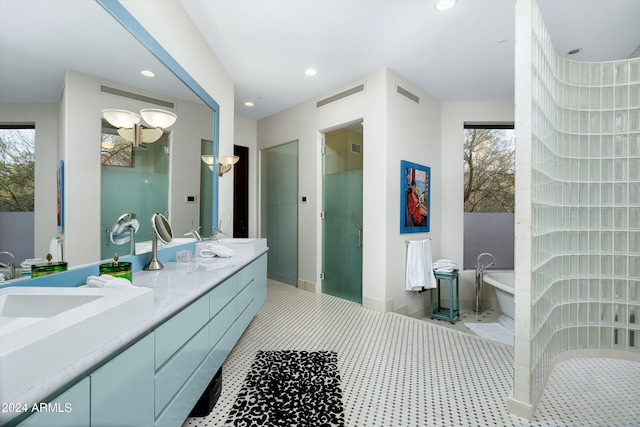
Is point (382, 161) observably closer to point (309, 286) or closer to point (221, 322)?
point (309, 286)

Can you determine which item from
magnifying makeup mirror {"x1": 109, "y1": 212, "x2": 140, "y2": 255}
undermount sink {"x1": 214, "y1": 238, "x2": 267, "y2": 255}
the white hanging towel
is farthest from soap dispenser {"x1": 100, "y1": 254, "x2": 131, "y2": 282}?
the white hanging towel

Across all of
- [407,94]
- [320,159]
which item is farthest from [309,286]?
[407,94]

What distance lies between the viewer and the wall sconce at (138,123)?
1655mm

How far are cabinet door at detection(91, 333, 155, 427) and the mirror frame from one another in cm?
165

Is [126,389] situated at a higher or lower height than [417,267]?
higher

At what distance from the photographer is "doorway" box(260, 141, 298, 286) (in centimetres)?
466

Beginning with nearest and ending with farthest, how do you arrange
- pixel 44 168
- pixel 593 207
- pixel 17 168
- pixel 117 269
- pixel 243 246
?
pixel 17 168 → pixel 44 168 → pixel 117 269 → pixel 593 207 → pixel 243 246

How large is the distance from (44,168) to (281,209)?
3695mm

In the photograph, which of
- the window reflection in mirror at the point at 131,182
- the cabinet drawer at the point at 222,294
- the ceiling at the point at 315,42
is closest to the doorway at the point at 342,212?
the ceiling at the point at 315,42

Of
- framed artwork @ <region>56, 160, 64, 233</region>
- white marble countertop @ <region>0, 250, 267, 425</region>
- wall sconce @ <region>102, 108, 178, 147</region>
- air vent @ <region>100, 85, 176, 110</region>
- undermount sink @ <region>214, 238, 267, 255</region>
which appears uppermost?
air vent @ <region>100, 85, 176, 110</region>

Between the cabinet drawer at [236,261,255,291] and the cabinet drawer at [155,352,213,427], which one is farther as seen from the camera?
the cabinet drawer at [236,261,255,291]

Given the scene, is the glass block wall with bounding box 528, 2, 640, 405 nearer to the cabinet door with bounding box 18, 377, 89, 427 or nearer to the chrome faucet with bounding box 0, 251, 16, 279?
the cabinet door with bounding box 18, 377, 89, 427

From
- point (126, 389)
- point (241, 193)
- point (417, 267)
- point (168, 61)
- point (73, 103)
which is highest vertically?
point (168, 61)

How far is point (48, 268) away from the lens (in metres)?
1.26
